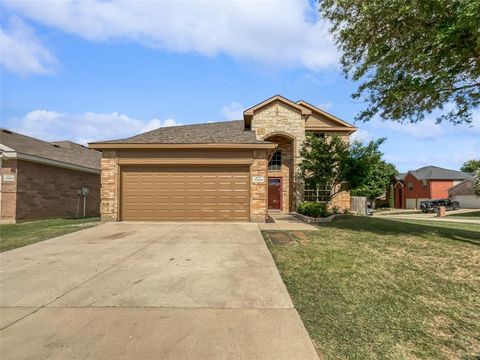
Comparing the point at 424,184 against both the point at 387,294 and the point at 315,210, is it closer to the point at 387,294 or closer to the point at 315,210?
the point at 315,210

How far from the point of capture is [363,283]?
17.6ft

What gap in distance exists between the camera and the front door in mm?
19812

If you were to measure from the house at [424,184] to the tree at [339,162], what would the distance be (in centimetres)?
2887

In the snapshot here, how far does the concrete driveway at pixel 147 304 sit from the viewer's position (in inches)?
132

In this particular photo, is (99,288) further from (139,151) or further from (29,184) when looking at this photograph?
(29,184)

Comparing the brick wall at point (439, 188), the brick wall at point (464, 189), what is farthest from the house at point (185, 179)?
the brick wall at point (439, 188)

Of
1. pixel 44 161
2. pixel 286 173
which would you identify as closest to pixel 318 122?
pixel 286 173

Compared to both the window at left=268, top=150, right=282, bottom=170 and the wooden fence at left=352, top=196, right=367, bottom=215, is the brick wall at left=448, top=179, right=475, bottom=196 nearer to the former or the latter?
the wooden fence at left=352, top=196, right=367, bottom=215

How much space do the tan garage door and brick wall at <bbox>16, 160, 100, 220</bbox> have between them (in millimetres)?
6187

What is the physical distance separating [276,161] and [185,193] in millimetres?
8608

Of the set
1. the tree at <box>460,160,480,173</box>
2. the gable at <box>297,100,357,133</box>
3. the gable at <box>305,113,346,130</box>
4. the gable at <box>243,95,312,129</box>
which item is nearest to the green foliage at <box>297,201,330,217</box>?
the gable at <box>243,95,312,129</box>

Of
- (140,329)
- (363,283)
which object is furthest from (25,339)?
(363,283)

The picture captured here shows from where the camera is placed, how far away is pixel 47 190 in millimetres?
16891

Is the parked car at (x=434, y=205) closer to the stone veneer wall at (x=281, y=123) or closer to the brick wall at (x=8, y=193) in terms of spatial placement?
the stone veneer wall at (x=281, y=123)
